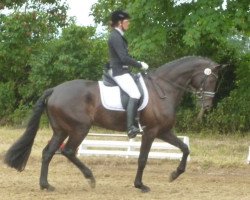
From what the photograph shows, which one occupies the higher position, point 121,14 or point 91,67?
point 121,14

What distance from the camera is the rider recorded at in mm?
9938

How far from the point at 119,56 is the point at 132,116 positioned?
1.00 m

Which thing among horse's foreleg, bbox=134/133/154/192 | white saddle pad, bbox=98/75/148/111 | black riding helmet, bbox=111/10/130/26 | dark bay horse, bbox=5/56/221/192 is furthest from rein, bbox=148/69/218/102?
black riding helmet, bbox=111/10/130/26

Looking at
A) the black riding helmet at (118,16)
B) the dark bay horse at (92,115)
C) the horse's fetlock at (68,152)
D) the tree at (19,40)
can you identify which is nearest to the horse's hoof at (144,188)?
the dark bay horse at (92,115)

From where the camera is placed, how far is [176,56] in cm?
2300

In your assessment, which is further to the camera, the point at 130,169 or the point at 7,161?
the point at 130,169

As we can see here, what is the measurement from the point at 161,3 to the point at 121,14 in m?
7.44

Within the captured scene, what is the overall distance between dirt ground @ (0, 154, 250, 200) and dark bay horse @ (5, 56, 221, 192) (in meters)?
0.32

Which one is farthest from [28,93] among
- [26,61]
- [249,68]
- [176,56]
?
[249,68]

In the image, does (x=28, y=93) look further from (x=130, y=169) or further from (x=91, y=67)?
(x=130, y=169)

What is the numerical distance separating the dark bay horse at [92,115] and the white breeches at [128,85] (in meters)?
0.35

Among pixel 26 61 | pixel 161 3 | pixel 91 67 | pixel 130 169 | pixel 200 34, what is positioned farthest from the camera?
pixel 26 61

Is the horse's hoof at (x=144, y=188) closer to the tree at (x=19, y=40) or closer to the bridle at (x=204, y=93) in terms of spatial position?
the bridle at (x=204, y=93)

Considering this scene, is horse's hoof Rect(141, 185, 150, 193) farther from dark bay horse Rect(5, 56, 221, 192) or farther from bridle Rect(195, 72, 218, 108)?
bridle Rect(195, 72, 218, 108)
